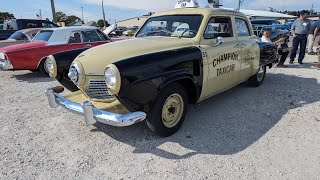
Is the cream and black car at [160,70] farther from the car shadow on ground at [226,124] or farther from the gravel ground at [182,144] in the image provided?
the gravel ground at [182,144]

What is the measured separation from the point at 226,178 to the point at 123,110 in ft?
4.89

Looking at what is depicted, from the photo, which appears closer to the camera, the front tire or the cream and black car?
the cream and black car

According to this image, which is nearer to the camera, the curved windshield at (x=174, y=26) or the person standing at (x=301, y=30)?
the curved windshield at (x=174, y=26)

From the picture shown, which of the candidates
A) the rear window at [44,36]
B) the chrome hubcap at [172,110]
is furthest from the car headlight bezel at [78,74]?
the rear window at [44,36]

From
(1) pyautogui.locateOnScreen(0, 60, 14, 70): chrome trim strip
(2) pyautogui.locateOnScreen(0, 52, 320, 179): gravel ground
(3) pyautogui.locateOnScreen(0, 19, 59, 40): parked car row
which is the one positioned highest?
(3) pyautogui.locateOnScreen(0, 19, 59, 40): parked car row

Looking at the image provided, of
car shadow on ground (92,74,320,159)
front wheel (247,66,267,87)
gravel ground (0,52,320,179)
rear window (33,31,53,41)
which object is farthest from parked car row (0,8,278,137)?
rear window (33,31,53,41)

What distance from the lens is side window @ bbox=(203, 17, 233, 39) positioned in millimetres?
4590

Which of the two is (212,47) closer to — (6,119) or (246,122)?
(246,122)

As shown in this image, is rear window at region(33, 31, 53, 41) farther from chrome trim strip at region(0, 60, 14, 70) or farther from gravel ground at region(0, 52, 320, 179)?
gravel ground at region(0, 52, 320, 179)

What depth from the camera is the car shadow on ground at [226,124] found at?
12.1 feet

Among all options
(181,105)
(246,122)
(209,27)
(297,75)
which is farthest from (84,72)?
(297,75)

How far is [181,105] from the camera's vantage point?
4062 mm

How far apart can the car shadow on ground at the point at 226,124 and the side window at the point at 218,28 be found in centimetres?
134

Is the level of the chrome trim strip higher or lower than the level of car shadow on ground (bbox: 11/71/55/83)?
higher
